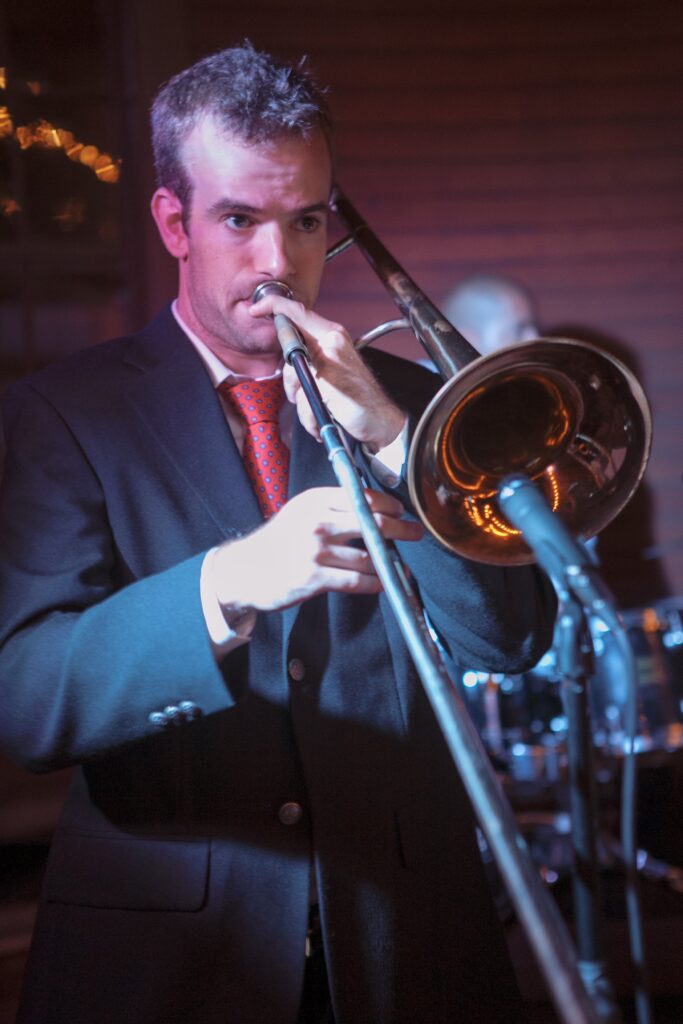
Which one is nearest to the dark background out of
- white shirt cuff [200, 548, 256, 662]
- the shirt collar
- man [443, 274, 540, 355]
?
man [443, 274, 540, 355]

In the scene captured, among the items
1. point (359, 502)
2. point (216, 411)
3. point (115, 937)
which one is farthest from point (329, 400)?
point (115, 937)

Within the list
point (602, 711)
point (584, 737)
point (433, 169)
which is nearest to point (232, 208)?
point (584, 737)

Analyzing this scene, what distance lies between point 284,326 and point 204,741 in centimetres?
65

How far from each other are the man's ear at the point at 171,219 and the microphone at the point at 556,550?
0.99 metres

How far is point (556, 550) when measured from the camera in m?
0.92

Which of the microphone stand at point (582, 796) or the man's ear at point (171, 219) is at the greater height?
the man's ear at point (171, 219)

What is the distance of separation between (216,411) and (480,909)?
94 centimetres

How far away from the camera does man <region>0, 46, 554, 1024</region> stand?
130 cm

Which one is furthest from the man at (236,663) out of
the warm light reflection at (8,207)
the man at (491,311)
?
the man at (491,311)

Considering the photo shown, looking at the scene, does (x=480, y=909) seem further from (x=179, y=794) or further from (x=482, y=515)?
(x=482, y=515)

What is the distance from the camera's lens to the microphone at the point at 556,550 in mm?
862

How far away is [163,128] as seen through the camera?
1735mm

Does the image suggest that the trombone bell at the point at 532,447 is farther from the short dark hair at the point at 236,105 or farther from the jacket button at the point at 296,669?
the short dark hair at the point at 236,105

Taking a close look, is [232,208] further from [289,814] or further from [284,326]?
[289,814]
